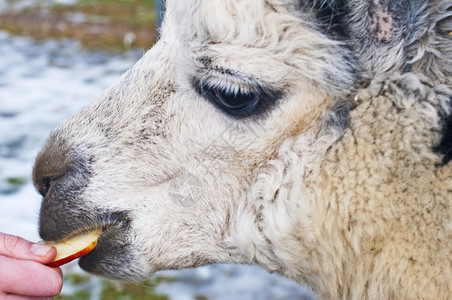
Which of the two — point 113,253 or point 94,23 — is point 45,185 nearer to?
point 113,253

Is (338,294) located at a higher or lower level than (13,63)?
lower

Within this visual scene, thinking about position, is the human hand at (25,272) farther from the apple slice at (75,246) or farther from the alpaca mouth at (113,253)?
the alpaca mouth at (113,253)

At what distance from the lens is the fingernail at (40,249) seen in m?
2.28

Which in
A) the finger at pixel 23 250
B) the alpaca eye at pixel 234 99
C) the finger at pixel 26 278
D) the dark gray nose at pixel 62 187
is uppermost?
the alpaca eye at pixel 234 99

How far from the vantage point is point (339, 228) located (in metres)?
2.05

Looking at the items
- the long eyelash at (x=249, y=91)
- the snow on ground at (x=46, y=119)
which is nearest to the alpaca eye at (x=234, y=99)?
the long eyelash at (x=249, y=91)

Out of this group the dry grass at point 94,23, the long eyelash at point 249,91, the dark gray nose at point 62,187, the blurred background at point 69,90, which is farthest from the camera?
the dry grass at point 94,23

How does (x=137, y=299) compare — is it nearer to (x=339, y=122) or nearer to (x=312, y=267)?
(x=312, y=267)

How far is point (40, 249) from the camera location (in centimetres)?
229

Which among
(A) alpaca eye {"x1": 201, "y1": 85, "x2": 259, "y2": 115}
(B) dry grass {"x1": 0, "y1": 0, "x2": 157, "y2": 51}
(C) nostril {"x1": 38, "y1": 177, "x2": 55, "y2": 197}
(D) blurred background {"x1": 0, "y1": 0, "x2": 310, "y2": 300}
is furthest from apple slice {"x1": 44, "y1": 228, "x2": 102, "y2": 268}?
(B) dry grass {"x1": 0, "y1": 0, "x2": 157, "y2": 51}

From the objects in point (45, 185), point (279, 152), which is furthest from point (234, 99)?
point (45, 185)

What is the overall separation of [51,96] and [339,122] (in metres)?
5.76

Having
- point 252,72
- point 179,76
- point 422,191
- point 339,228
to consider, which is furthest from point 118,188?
point 422,191

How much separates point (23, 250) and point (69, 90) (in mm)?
5397
